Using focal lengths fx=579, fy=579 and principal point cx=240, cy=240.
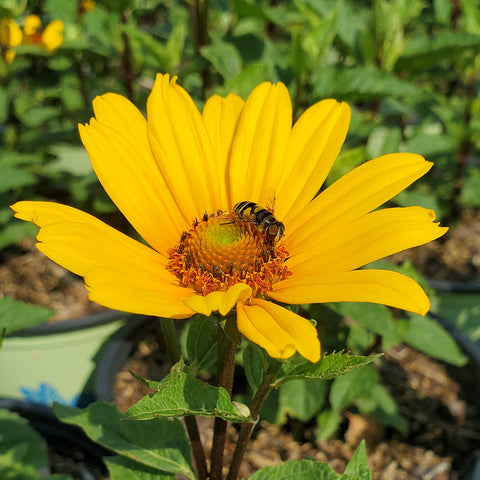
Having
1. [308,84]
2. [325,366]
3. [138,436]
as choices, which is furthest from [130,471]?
[308,84]

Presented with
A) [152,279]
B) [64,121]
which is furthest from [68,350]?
[152,279]

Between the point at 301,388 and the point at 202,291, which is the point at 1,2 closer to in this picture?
the point at 202,291

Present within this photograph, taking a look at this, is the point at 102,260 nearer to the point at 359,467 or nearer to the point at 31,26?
the point at 359,467

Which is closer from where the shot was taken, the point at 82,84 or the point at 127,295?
the point at 127,295

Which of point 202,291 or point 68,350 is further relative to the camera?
point 68,350

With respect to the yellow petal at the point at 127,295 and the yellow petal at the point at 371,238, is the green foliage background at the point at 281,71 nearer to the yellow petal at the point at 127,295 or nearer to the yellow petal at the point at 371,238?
the yellow petal at the point at 371,238

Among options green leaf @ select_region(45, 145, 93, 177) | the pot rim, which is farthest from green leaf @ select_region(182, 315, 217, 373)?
green leaf @ select_region(45, 145, 93, 177)
